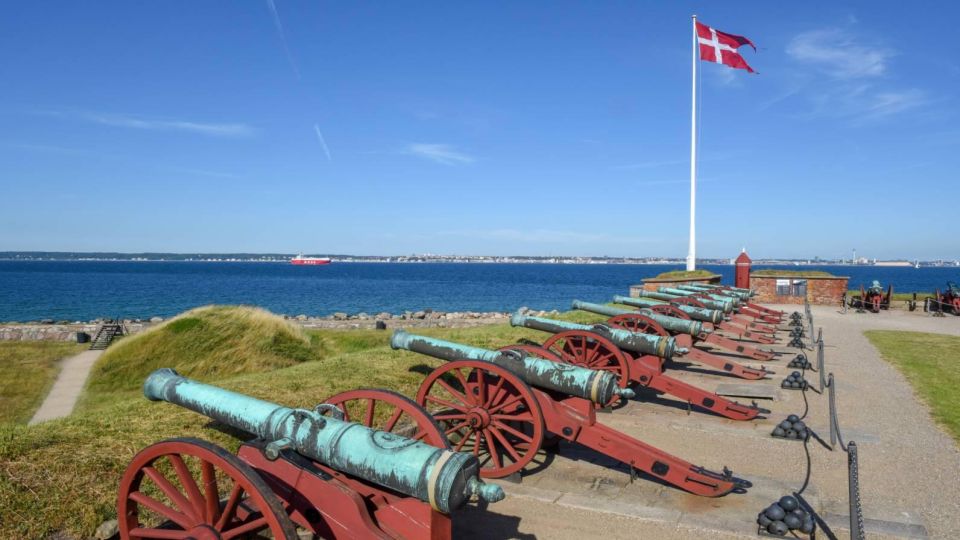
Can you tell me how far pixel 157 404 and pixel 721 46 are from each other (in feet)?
86.3

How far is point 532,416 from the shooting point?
6246 mm

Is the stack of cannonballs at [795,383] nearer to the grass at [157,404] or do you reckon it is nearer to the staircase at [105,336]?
the grass at [157,404]

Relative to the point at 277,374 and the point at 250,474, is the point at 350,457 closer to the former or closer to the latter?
the point at 250,474

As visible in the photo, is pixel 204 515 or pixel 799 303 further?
pixel 799 303

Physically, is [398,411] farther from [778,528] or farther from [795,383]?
[795,383]

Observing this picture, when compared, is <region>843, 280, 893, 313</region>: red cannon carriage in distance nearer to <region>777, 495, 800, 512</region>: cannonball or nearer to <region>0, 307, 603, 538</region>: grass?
<region>0, 307, 603, 538</region>: grass

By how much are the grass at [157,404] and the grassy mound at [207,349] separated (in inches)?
0.9

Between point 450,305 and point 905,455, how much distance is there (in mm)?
48586

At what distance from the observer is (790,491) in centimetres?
623

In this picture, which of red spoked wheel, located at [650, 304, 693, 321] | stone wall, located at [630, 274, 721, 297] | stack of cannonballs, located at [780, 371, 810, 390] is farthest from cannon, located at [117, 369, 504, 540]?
stone wall, located at [630, 274, 721, 297]

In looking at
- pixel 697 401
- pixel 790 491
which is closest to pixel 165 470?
pixel 790 491

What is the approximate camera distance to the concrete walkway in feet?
36.7

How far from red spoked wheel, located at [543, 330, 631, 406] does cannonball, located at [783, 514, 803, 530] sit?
3458 mm

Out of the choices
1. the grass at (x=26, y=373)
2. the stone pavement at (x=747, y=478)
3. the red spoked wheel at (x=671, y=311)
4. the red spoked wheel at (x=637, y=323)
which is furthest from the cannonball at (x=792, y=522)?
the grass at (x=26, y=373)
